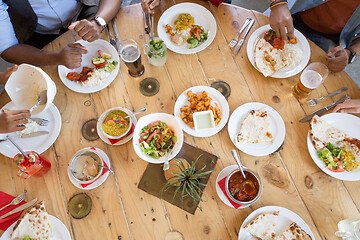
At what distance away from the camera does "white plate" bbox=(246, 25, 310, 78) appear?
1835 millimetres

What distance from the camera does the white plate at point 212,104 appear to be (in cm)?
170

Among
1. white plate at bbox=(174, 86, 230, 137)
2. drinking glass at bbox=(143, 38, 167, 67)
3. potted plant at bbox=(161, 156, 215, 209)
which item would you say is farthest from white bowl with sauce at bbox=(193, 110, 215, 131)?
drinking glass at bbox=(143, 38, 167, 67)

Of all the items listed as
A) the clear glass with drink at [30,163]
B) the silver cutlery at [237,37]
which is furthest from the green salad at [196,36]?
the clear glass with drink at [30,163]

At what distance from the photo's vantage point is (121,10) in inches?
81.7

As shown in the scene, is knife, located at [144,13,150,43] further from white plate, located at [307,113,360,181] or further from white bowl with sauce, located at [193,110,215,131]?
white plate, located at [307,113,360,181]

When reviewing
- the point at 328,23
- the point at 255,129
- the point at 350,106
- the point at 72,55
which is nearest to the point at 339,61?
the point at 350,106

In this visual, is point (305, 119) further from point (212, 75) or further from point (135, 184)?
point (135, 184)

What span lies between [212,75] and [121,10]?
0.98m

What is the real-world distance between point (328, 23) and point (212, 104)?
4.89ft

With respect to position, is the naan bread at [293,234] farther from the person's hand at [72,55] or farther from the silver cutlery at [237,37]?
the person's hand at [72,55]

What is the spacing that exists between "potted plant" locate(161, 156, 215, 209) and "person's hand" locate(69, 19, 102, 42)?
3.77 ft

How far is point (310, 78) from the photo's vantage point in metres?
1.80

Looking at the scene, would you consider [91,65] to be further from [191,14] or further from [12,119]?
[191,14]

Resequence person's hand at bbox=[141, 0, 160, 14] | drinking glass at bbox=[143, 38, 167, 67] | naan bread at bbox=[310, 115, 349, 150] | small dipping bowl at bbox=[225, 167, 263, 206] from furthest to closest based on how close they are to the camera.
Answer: person's hand at bbox=[141, 0, 160, 14] < drinking glass at bbox=[143, 38, 167, 67] < naan bread at bbox=[310, 115, 349, 150] < small dipping bowl at bbox=[225, 167, 263, 206]
